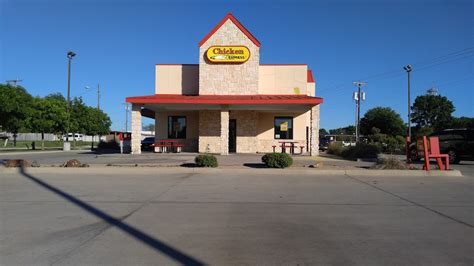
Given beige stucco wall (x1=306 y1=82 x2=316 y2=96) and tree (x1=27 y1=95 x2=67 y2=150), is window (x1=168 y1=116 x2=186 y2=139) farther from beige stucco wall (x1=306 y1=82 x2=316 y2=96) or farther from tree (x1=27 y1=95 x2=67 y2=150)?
tree (x1=27 y1=95 x2=67 y2=150)

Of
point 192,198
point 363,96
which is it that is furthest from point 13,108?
point 363,96

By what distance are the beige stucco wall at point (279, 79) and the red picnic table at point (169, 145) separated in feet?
21.9

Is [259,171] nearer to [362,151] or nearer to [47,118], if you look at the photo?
[362,151]

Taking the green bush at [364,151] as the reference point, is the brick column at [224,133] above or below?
above

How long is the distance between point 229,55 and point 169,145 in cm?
711

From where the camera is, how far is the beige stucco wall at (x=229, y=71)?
26.4 m

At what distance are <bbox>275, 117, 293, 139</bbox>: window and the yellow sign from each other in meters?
5.00

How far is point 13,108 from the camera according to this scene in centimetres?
3369

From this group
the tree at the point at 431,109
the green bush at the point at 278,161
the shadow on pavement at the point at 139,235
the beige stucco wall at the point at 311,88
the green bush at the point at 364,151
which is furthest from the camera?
the tree at the point at 431,109

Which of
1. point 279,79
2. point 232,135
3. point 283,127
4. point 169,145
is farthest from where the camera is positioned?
point 283,127

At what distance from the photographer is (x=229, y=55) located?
26234 millimetres

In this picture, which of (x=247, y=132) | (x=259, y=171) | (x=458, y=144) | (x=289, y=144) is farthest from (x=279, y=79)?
(x=259, y=171)

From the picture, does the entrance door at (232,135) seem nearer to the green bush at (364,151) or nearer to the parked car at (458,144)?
the green bush at (364,151)

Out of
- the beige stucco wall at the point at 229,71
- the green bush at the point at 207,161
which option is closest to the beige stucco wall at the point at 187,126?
the beige stucco wall at the point at 229,71
